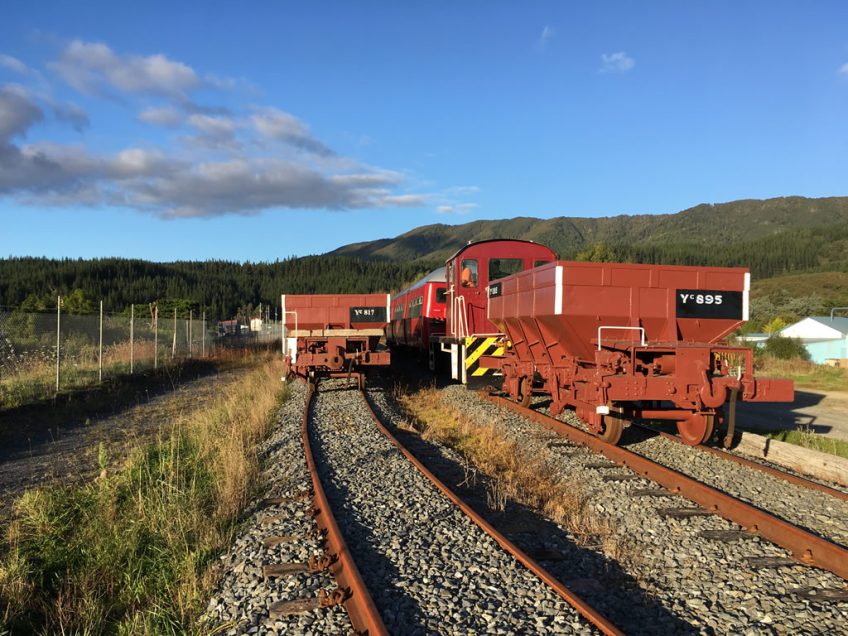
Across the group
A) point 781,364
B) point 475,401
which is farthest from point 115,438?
point 781,364

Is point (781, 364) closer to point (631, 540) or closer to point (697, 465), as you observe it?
point (697, 465)

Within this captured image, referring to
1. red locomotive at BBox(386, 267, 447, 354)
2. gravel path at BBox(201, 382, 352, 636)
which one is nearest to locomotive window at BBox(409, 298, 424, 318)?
red locomotive at BBox(386, 267, 447, 354)

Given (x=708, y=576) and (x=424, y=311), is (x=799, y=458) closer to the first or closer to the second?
(x=708, y=576)

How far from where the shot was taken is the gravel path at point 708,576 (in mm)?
4113

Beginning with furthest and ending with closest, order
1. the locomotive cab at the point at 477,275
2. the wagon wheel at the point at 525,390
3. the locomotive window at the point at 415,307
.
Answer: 1. the locomotive window at the point at 415,307
2. the locomotive cab at the point at 477,275
3. the wagon wheel at the point at 525,390

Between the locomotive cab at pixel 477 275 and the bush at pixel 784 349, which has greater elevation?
the locomotive cab at pixel 477 275

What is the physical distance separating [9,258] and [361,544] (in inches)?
4747

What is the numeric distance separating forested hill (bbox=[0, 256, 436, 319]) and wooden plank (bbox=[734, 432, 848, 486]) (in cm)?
6791

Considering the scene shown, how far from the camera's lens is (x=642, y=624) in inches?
161

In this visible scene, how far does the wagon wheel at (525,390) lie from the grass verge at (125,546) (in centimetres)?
587

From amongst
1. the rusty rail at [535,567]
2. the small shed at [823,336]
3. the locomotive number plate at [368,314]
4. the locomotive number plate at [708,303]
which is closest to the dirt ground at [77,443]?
the locomotive number plate at [368,314]

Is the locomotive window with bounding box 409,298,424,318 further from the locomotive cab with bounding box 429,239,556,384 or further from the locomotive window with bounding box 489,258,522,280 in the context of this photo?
the locomotive window with bounding box 489,258,522,280

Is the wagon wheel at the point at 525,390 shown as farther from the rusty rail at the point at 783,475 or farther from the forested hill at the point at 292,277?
the forested hill at the point at 292,277

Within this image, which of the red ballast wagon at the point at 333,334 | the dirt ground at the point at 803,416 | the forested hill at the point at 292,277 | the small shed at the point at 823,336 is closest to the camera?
the dirt ground at the point at 803,416
